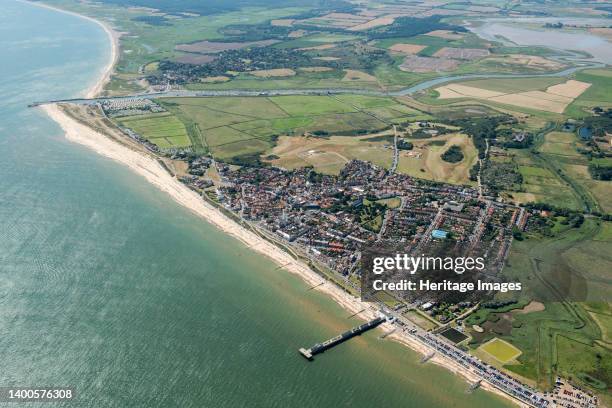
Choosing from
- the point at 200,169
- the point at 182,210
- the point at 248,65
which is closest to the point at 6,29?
the point at 248,65

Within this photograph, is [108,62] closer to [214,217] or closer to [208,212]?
[208,212]

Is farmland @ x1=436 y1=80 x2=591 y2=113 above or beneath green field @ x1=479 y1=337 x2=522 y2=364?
beneath

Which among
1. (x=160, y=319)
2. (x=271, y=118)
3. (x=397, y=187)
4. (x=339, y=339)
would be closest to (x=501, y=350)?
(x=339, y=339)

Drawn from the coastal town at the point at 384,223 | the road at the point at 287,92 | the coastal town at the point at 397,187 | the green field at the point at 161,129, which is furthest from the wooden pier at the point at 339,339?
the road at the point at 287,92

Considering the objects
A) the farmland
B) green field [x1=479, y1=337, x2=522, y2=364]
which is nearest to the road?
the farmland

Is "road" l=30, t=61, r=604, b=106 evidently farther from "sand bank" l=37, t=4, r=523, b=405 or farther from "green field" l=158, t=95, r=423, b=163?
"sand bank" l=37, t=4, r=523, b=405

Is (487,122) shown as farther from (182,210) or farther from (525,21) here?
(525,21)

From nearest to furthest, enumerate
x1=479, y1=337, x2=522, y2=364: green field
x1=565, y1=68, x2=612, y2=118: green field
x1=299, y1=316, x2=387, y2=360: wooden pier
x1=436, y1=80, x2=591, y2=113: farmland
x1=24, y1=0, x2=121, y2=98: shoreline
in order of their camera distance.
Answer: x1=299, y1=316, x2=387, y2=360: wooden pier → x1=479, y1=337, x2=522, y2=364: green field → x1=565, y1=68, x2=612, y2=118: green field → x1=436, y1=80, x2=591, y2=113: farmland → x1=24, y1=0, x2=121, y2=98: shoreline
